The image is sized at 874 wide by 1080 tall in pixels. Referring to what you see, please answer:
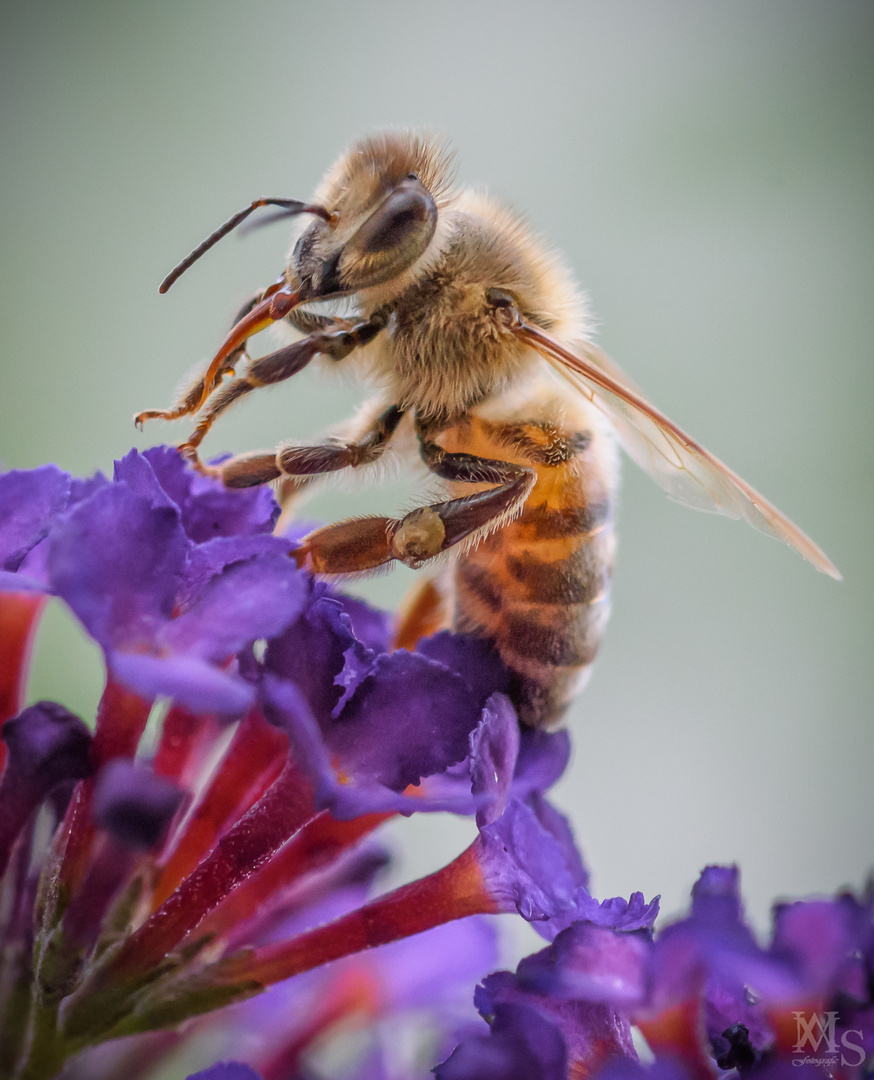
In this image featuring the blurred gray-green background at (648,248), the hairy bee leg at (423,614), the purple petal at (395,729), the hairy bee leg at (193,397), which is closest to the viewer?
the purple petal at (395,729)

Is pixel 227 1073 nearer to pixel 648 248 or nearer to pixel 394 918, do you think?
pixel 394 918

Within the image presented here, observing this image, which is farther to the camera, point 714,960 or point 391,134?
point 391,134

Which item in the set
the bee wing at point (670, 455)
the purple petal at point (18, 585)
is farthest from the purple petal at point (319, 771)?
the bee wing at point (670, 455)

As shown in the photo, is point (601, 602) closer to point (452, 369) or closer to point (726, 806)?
point (452, 369)

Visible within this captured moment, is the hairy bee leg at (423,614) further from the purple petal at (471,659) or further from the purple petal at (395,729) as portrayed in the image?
the purple petal at (395,729)

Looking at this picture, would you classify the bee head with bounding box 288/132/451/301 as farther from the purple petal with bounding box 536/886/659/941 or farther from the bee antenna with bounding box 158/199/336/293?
the purple petal with bounding box 536/886/659/941

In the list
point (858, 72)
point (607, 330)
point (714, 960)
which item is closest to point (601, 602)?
point (714, 960)
